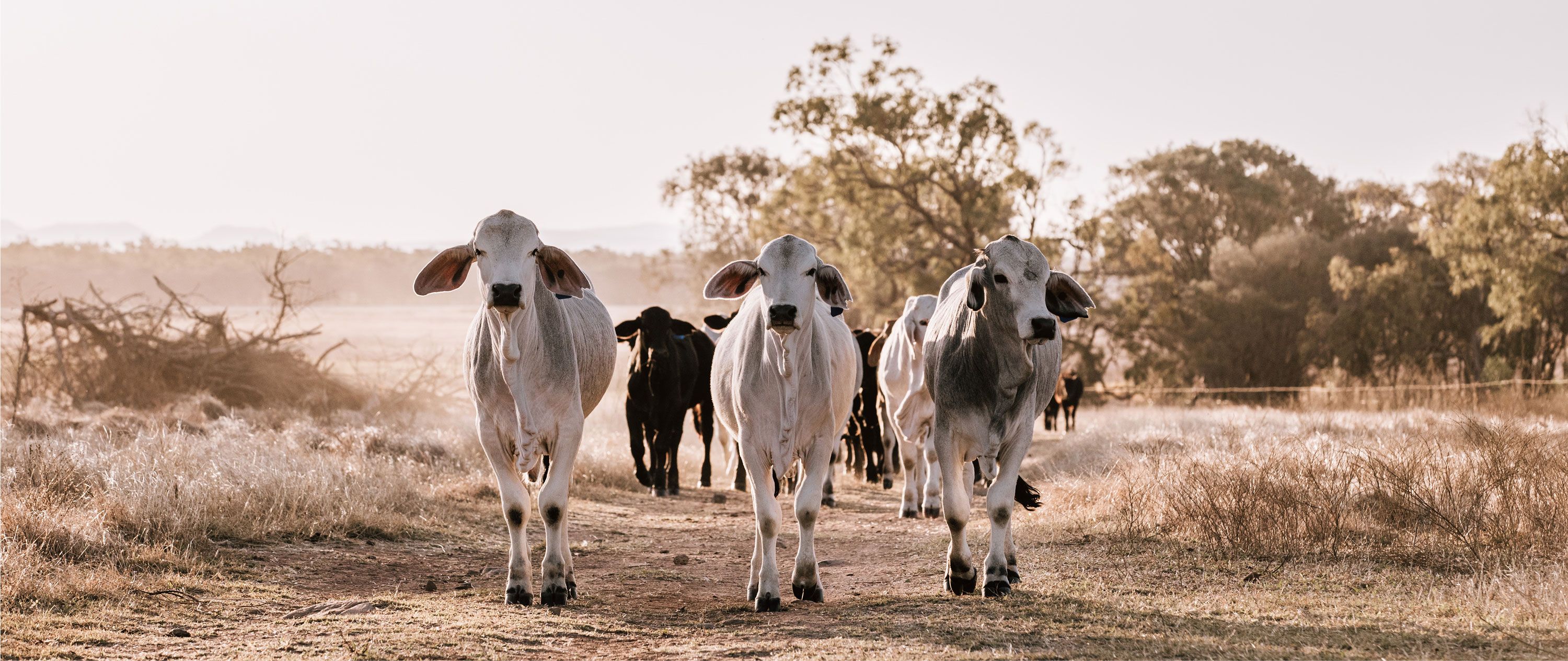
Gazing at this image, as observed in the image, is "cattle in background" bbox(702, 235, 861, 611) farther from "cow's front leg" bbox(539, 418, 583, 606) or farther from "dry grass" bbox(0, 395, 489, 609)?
"dry grass" bbox(0, 395, 489, 609)

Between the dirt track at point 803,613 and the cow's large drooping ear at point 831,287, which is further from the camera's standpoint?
the cow's large drooping ear at point 831,287

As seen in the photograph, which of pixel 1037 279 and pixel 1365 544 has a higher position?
pixel 1037 279

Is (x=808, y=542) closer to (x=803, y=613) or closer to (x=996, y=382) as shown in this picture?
(x=803, y=613)

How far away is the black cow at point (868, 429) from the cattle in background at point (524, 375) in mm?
8007

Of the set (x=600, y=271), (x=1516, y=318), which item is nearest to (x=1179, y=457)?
(x=1516, y=318)

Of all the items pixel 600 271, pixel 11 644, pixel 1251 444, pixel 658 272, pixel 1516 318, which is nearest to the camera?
pixel 11 644

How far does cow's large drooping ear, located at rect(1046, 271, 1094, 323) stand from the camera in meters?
8.26

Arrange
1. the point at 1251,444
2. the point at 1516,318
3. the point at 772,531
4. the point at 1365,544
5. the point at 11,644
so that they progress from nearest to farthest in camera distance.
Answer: the point at 11,644 < the point at 772,531 < the point at 1365,544 < the point at 1251,444 < the point at 1516,318

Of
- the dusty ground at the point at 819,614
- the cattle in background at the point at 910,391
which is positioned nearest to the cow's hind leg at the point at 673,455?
the cattle in background at the point at 910,391

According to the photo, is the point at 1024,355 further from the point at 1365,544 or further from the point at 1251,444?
the point at 1251,444

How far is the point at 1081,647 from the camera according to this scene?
627cm

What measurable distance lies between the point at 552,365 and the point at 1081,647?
367cm

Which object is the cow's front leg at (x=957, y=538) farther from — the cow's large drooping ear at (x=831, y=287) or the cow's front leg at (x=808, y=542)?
the cow's large drooping ear at (x=831, y=287)

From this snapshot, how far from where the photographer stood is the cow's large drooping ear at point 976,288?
7.96 metres
